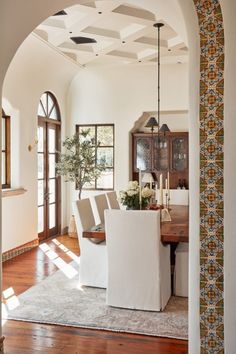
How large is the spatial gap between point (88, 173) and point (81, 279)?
120 inches

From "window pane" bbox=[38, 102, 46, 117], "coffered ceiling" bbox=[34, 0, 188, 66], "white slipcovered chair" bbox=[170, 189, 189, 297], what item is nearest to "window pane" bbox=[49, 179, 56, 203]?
"window pane" bbox=[38, 102, 46, 117]

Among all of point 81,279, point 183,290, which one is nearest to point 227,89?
point 183,290

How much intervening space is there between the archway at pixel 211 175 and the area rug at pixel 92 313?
3.79 ft

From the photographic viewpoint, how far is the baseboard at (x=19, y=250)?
18.6 feet

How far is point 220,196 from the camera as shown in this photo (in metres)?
2.07

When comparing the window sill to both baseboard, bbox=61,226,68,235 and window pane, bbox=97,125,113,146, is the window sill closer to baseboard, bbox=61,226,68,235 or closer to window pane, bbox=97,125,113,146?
baseboard, bbox=61,226,68,235

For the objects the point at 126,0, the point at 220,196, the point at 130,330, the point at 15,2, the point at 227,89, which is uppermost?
the point at 126,0

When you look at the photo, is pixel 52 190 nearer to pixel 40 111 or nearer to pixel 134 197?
pixel 40 111

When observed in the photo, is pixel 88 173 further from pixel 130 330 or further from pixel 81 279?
pixel 130 330

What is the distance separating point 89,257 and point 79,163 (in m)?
3.01

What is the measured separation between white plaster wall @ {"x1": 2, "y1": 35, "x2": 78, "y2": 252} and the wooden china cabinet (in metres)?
2.11

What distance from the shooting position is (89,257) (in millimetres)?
4309

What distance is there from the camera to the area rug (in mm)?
3297

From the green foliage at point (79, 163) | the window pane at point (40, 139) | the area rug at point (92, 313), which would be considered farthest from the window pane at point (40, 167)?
the area rug at point (92, 313)
